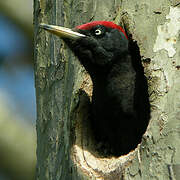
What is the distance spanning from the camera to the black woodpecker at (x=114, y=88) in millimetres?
4109

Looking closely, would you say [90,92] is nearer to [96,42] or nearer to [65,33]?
[96,42]

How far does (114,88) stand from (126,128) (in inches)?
15.7

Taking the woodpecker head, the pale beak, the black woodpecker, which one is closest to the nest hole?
the black woodpecker

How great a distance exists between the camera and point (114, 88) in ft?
14.0

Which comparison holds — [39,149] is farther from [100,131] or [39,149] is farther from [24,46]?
[24,46]

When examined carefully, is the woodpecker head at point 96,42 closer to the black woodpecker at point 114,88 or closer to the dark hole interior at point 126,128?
the black woodpecker at point 114,88

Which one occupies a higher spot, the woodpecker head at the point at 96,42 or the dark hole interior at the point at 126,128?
the woodpecker head at the point at 96,42

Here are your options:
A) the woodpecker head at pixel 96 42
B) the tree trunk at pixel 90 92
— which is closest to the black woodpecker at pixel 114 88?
the woodpecker head at pixel 96 42

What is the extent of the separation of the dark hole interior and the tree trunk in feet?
0.65

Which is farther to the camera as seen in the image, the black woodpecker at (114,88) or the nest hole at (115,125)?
the black woodpecker at (114,88)

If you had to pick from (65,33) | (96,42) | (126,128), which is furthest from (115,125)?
(65,33)

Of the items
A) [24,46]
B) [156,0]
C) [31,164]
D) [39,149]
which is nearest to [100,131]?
[39,149]

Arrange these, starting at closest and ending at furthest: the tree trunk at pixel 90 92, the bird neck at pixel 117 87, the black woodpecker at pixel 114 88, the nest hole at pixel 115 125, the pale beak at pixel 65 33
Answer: the tree trunk at pixel 90 92, the pale beak at pixel 65 33, the nest hole at pixel 115 125, the black woodpecker at pixel 114 88, the bird neck at pixel 117 87

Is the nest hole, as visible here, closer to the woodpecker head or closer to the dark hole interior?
the dark hole interior
